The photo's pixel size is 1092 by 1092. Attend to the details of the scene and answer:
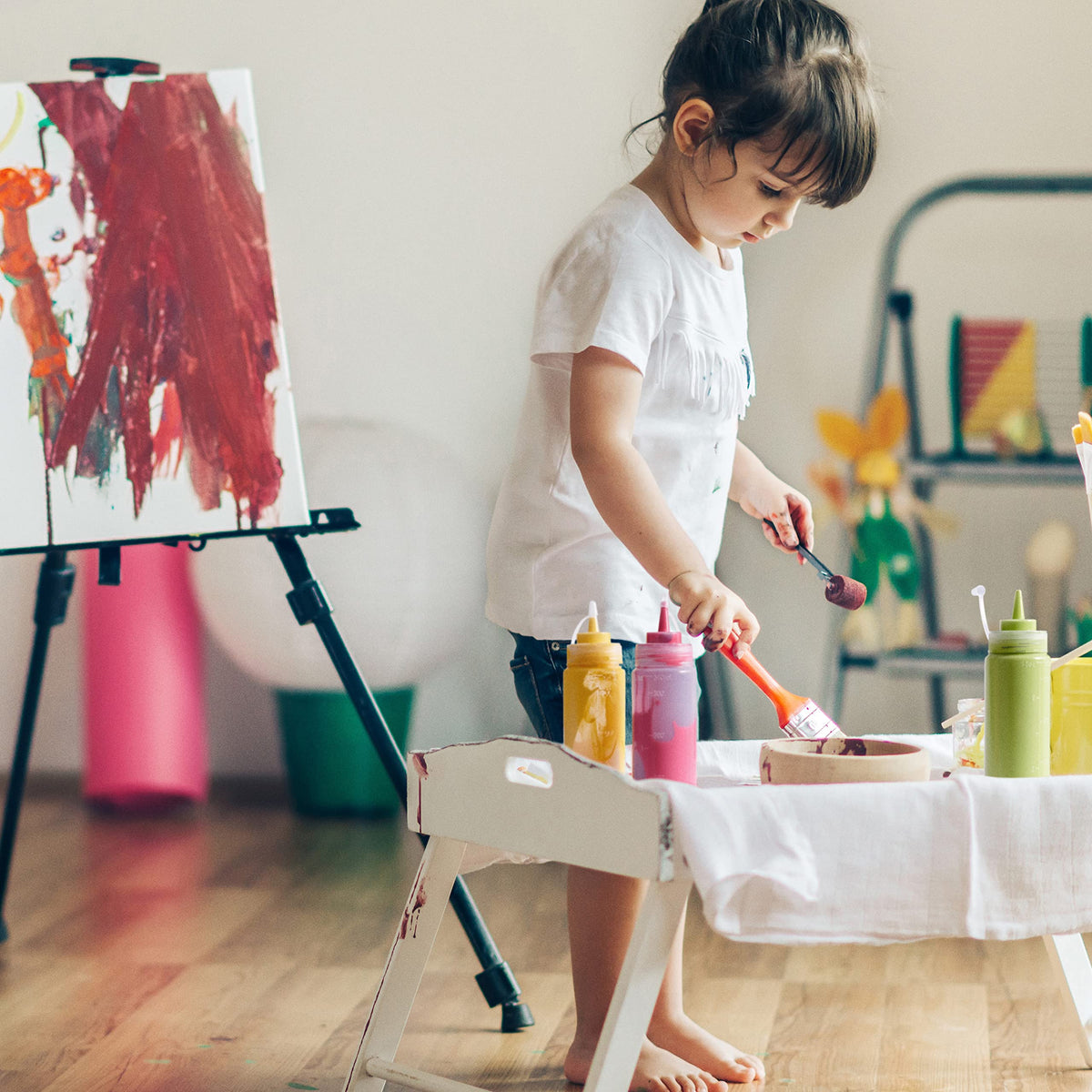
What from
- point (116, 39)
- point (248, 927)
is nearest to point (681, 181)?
point (248, 927)

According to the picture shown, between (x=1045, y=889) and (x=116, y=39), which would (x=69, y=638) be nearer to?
(x=116, y=39)

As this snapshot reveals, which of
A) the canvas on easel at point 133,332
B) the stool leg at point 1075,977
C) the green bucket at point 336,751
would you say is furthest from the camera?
the green bucket at point 336,751

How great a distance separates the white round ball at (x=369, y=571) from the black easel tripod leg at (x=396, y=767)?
92 cm

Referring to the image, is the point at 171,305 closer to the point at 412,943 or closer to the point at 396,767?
the point at 396,767

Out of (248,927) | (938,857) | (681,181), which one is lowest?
(248,927)

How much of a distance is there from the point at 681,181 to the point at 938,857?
2.21 ft

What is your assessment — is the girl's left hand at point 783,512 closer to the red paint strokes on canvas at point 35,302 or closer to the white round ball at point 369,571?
the red paint strokes on canvas at point 35,302

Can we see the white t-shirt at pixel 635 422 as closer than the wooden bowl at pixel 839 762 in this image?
No

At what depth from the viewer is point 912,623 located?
252 cm

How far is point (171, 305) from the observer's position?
171 centimetres

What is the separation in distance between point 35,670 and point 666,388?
101 centimetres

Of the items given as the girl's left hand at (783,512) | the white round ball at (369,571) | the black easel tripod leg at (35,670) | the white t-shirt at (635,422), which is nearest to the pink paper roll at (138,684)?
the white round ball at (369,571)

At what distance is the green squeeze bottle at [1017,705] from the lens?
1.07 meters

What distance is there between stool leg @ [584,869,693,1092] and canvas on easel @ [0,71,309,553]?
2.75ft
